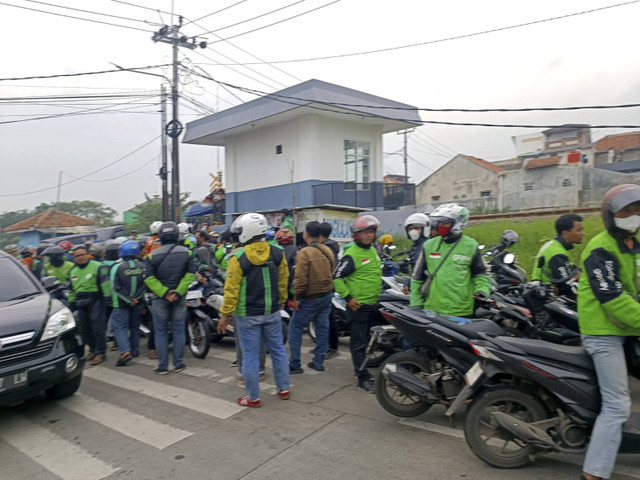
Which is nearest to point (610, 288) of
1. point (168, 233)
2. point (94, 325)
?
point (168, 233)

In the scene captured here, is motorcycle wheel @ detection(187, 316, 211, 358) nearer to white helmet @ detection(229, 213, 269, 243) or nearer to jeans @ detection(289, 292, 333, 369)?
jeans @ detection(289, 292, 333, 369)

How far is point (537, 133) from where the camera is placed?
47.6 metres

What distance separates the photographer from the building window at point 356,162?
1986 centimetres

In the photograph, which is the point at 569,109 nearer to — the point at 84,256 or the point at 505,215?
the point at 505,215

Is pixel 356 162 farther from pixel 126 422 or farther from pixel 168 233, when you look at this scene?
pixel 126 422

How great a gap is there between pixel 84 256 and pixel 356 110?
1321 cm

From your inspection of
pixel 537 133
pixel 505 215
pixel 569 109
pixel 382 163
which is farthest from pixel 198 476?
pixel 537 133

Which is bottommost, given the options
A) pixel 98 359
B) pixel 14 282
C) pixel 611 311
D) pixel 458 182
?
pixel 98 359

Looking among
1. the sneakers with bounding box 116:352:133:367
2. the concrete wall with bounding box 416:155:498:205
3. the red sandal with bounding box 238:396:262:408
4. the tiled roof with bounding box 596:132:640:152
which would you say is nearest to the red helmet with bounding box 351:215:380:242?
the red sandal with bounding box 238:396:262:408

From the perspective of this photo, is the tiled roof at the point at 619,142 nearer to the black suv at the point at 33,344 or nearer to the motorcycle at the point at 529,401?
Result: the motorcycle at the point at 529,401

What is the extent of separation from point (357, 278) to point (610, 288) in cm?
266

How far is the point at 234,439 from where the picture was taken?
401cm

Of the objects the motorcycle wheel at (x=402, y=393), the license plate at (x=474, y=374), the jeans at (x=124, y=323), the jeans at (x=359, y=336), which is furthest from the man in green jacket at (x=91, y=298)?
the license plate at (x=474, y=374)

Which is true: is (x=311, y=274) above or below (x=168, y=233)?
below
